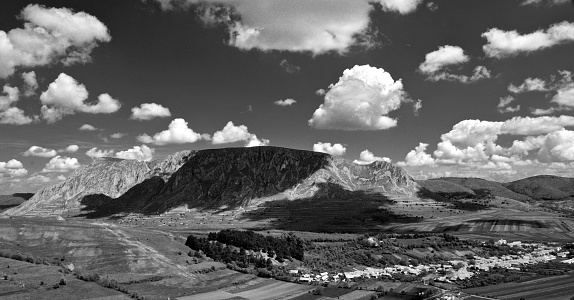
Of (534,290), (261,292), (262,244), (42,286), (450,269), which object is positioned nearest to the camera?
(42,286)

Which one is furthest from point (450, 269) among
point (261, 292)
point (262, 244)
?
point (261, 292)

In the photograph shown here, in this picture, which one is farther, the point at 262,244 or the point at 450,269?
the point at 262,244

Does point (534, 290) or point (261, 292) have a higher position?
point (261, 292)

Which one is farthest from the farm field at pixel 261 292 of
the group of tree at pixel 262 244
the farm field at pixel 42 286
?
the group of tree at pixel 262 244

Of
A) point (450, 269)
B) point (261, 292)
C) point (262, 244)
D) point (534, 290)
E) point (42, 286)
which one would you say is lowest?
point (450, 269)

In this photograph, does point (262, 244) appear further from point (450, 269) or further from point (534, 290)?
point (534, 290)

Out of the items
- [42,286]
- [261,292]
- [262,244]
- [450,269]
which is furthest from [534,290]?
[42,286]

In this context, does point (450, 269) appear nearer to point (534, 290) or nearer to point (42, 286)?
point (534, 290)

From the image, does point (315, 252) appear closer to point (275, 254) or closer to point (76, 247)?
point (275, 254)

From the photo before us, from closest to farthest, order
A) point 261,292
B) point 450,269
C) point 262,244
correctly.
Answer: point 261,292 < point 450,269 < point 262,244
